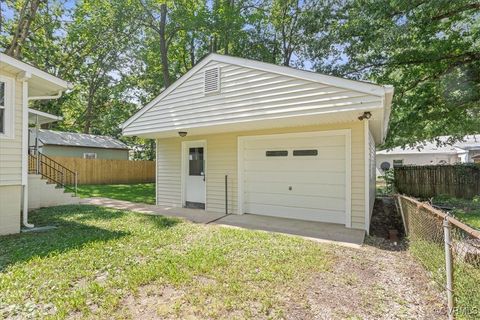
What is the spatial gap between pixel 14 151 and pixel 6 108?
0.90 metres

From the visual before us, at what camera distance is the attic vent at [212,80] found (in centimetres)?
716

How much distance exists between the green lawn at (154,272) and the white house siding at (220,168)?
1909 millimetres

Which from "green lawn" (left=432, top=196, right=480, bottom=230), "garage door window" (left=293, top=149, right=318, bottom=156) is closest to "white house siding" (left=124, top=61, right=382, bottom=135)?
"garage door window" (left=293, top=149, right=318, bottom=156)

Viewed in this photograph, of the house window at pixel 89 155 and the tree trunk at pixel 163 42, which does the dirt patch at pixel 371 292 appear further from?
the house window at pixel 89 155

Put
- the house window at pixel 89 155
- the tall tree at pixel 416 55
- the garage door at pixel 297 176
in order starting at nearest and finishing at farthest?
the garage door at pixel 297 176, the tall tree at pixel 416 55, the house window at pixel 89 155

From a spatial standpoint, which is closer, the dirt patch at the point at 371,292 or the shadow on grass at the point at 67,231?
the dirt patch at the point at 371,292

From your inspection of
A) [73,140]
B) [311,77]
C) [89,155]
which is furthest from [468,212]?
[73,140]

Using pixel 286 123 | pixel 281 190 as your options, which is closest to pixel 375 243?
pixel 281 190

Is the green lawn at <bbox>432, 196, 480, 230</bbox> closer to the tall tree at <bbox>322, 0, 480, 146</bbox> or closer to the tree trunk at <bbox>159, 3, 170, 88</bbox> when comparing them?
the tall tree at <bbox>322, 0, 480, 146</bbox>

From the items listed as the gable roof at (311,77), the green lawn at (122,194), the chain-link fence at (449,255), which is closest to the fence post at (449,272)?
the chain-link fence at (449,255)

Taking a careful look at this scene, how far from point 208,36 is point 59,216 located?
13449 millimetres

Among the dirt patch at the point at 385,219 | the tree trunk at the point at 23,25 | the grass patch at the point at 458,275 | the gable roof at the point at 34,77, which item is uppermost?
the tree trunk at the point at 23,25

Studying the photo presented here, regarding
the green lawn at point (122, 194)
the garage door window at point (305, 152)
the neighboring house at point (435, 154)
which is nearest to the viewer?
the garage door window at point (305, 152)

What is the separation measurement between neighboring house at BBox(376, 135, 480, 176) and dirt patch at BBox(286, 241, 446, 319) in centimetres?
1963
